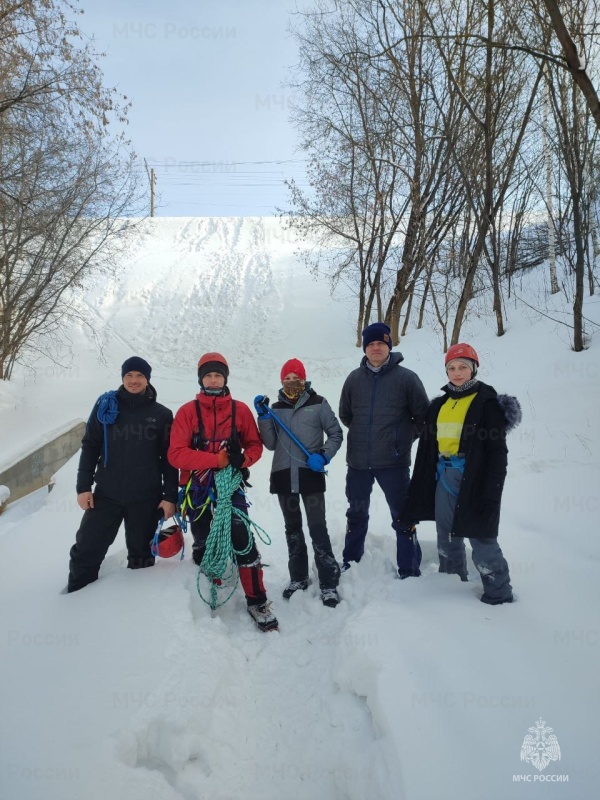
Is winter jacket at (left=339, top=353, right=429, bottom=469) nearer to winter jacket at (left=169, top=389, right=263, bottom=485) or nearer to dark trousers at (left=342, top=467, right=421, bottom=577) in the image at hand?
dark trousers at (left=342, top=467, right=421, bottom=577)

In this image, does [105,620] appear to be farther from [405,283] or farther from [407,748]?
[405,283]

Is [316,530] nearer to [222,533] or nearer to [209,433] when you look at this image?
[222,533]

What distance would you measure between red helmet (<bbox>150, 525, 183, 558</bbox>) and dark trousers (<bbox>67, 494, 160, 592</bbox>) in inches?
3.6

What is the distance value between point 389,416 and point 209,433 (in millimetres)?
1282

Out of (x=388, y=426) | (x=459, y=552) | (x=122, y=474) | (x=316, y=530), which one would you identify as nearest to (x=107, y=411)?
(x=122, y=474)

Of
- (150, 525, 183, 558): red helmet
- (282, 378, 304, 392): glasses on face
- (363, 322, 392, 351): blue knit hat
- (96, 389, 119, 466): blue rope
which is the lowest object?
(150, 525, 183, 558): red helmet

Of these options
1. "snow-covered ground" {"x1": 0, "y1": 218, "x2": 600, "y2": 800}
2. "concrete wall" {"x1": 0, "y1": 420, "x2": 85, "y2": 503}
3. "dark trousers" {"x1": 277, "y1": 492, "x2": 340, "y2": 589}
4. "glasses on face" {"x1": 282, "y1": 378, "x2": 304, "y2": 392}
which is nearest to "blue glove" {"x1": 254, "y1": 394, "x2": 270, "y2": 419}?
"glasses on face" {"x1": 282, "y1": 378, "x2": 304, "y2": 392}

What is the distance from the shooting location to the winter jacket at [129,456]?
3367mm

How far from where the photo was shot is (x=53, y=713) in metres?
2.22

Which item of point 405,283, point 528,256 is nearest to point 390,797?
point 405,283

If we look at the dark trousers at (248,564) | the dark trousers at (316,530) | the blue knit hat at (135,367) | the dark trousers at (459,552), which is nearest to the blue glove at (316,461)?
the dark trousers at (316,530)

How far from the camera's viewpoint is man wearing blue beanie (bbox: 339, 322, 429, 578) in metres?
3.47

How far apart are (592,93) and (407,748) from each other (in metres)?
4.22

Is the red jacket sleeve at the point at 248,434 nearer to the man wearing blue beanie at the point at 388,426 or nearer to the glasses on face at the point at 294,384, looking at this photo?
the glasses on face at the point at 294,384
